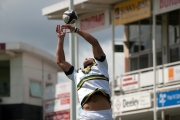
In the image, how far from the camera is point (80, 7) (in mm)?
32906

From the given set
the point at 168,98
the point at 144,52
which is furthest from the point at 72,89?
the point at 144,52

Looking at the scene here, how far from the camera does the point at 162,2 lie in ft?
96.2

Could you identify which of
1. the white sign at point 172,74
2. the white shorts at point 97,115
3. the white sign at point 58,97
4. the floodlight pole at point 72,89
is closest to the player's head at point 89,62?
the white shorts at point 97,115

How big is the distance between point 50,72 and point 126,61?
9984 millimetres

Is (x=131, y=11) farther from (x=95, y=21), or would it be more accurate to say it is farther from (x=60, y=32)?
(x=60, y=32)

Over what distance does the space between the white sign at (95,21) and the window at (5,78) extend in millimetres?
8925

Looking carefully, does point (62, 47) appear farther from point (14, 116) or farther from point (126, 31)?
point (14, 116)

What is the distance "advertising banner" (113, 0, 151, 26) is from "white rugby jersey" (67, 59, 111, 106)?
20187mm

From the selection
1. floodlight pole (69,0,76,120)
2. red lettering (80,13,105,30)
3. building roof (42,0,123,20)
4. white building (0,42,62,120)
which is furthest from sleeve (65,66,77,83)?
white building (0,42,62,120)

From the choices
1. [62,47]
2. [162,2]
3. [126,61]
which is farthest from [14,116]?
[62,47]

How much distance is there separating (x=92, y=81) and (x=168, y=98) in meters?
19.7

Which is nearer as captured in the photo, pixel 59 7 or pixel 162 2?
pixel 162 2

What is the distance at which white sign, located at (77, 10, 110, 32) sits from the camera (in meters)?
32.6

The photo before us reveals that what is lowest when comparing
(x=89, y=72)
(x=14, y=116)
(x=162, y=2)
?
(x=89, y=72)
